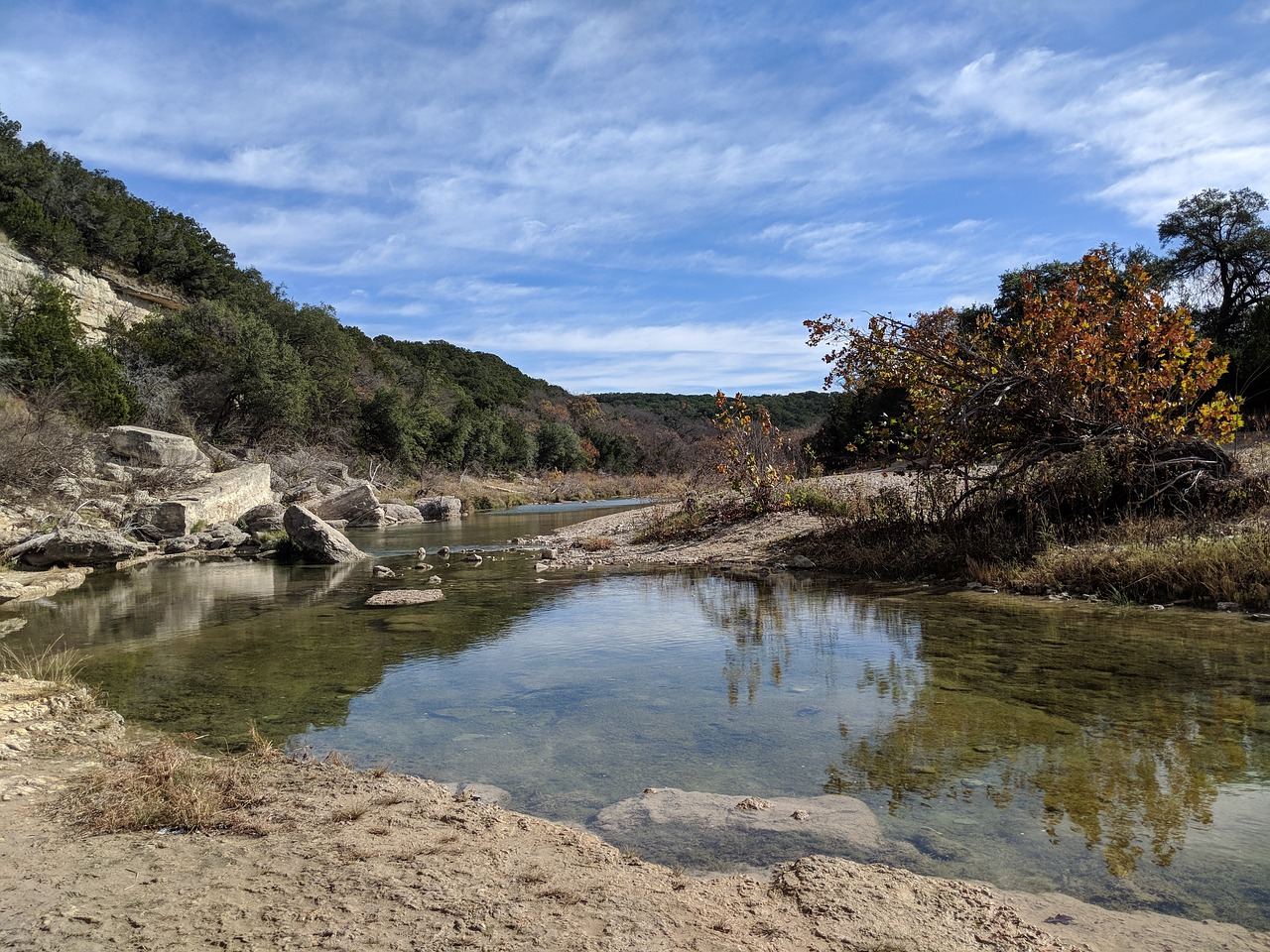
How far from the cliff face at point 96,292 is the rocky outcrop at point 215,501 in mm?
13503

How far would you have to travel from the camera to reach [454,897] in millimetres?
2658

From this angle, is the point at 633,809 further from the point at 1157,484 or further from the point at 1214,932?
the point at 1157,484

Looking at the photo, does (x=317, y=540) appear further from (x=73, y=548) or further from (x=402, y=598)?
(x=402, y=598)

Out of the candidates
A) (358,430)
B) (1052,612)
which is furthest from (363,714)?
(358,430)

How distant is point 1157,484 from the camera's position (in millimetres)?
10211

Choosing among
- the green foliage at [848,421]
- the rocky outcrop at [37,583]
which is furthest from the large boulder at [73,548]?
the green foliage at [848,421]

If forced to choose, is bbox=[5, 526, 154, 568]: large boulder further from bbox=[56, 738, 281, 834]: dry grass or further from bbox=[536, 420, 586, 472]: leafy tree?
bbox=[536, 420, 586, 472]: leafy tree

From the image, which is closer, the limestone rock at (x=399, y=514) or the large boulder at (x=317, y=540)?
the large boulder at (x=317, y=540)

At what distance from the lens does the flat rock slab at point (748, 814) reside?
136 inches

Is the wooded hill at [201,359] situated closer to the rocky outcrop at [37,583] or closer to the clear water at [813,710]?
the rocky outcrop at [37,583]

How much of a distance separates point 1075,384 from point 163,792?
10970 mm

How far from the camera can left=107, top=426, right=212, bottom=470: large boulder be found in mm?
21625

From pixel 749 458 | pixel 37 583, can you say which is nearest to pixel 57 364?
pixel 37 583

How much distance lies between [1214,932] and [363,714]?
4.97m
